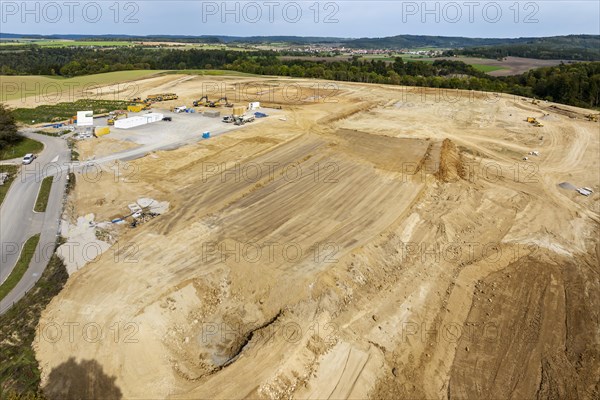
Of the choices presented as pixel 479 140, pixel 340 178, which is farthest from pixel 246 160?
pixel 479 140

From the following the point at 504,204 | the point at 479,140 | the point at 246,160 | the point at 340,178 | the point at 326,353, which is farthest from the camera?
the point at 479,140

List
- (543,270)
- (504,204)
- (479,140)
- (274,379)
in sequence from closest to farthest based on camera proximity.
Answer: (274,379) < (543,270) < (504,204) < (479,140)

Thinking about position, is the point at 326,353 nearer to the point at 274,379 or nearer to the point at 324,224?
the point at 274,379

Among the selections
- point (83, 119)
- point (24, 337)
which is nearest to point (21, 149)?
point (83, 119)

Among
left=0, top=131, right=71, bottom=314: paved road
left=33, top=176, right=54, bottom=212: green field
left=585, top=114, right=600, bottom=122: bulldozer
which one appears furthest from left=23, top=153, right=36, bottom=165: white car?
left=585, top=114, right=600, bottom=122: bulldozer

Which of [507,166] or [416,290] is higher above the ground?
[507,166]

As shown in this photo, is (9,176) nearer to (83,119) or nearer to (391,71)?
(83,119)

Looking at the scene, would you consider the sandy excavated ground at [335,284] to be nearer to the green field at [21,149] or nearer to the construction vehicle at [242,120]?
the construction vehicle at [242,120]
